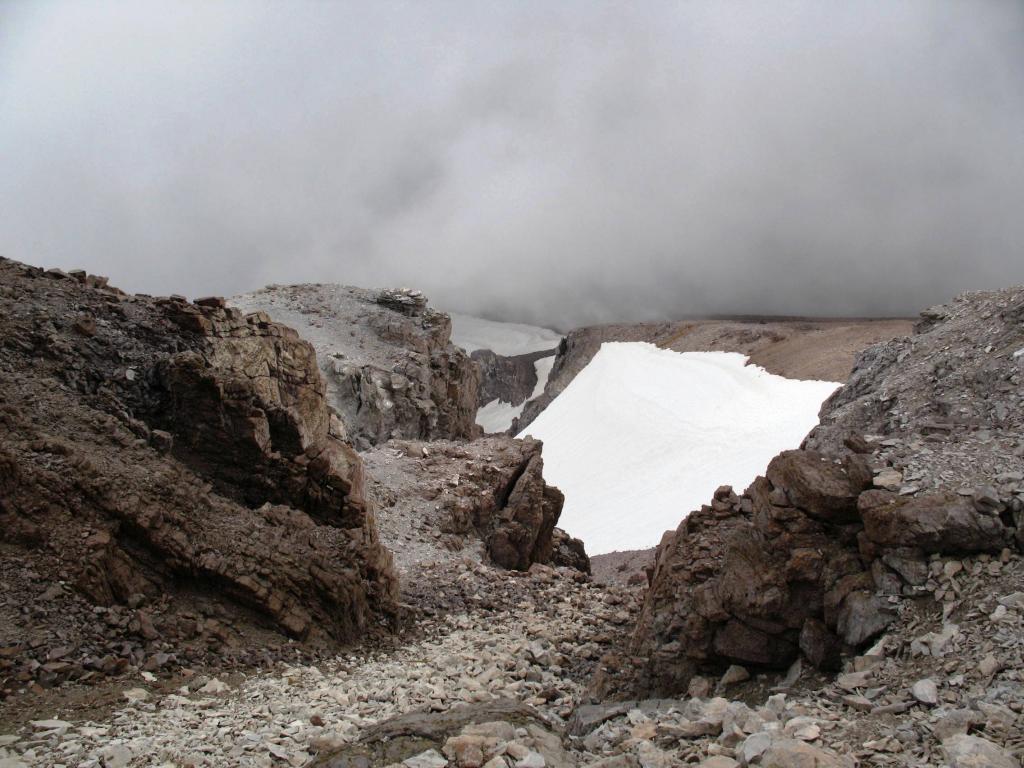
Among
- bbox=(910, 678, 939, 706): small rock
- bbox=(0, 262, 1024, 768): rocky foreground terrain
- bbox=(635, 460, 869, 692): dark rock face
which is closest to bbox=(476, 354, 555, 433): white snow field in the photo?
bbox=(0, 262, 1024, 768): rocky foreground terrain

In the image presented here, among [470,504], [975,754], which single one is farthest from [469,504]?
[975,754]

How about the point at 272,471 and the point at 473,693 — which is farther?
the point at 272,471

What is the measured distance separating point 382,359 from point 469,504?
12.7 metres

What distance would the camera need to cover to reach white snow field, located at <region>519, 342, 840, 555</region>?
2577cm

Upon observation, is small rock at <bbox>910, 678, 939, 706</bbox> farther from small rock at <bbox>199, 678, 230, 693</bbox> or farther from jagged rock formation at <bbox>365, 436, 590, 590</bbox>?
jagged rock formation at <bbox>365, 436, 590, 590</bbox>

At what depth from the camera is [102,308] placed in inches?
424

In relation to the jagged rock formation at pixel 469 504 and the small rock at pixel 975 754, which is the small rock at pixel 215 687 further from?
the jagged rock formation at pixel 469 504

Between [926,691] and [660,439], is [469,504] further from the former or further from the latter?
[660,439]

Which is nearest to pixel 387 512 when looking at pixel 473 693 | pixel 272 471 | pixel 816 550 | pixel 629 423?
pixel 272 471

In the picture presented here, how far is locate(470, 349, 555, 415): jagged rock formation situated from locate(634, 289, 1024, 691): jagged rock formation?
3249 inches

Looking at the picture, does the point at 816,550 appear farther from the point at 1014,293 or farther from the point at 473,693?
Answer: the point at 1014,293

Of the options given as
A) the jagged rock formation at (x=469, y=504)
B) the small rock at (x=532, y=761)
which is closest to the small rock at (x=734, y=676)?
the small rock at (x=532, y=761)

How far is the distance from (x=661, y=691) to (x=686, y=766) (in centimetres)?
295

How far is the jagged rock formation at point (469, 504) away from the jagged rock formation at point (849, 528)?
7658mm
